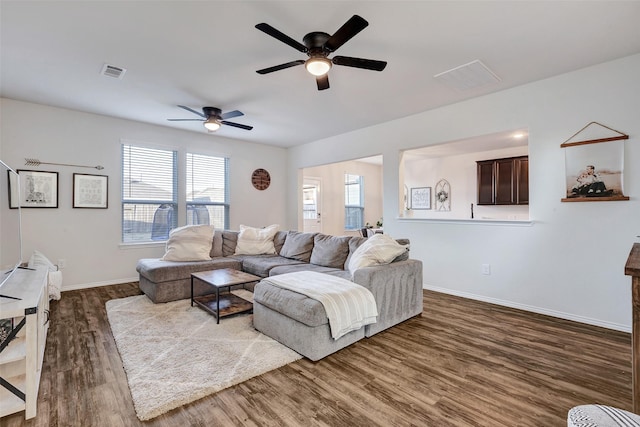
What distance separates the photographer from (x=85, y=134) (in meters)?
4.51

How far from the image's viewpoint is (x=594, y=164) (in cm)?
306

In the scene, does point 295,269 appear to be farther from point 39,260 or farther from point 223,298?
point 39,260

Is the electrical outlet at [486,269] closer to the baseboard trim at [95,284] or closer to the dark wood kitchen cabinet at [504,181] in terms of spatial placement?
the dark wood kitchen cabinet at [504,181]

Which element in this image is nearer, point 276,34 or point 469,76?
point 276,34

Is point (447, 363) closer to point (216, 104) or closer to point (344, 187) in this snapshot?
point (216, 104)

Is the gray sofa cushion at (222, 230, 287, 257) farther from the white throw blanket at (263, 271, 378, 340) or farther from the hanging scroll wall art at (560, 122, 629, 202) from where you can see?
the hanging scroll wall art at (560, 122, 629, 202)

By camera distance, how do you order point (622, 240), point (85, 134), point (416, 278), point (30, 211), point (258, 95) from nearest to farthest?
point (622, 240)
point (416, 278)
point (258, 95)
point (30, 211)
point (85, 134)

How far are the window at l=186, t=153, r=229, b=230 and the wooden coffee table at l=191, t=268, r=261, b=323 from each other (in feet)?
7.49

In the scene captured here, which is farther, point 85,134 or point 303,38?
point 85,134

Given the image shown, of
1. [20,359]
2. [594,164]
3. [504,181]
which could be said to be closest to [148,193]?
[20,359]

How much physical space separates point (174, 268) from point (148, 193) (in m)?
1.97

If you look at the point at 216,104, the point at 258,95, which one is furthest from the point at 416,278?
the point at 216,104

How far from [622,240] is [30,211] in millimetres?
6976

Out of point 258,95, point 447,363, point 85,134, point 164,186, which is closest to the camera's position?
point 447,363
